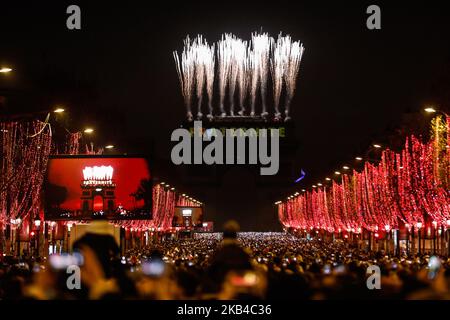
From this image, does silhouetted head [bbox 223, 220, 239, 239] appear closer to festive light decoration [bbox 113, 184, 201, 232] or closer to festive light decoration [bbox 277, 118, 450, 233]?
festive light decoration [bbox 277, 118, 450, 233]

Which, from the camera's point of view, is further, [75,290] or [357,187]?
[357,187]

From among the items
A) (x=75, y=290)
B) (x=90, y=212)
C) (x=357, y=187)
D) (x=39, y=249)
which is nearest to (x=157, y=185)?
(x=357, y=187)

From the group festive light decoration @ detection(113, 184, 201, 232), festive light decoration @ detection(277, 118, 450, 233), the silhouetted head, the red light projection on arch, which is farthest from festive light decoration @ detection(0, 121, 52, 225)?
the silhouetted head

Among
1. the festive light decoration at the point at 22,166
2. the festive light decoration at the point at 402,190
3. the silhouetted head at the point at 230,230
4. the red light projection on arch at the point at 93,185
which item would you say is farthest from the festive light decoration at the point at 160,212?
the silhouetted head at the point at 230,230

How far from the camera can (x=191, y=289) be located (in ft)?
57.6

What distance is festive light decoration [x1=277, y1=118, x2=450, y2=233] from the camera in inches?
2314

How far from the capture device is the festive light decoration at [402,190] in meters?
58.8

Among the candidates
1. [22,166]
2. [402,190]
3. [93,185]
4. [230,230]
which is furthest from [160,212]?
[230,230]

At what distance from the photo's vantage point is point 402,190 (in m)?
73.0

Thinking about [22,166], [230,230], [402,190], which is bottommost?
[230,230]

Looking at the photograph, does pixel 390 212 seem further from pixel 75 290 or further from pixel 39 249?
pixel 75 290

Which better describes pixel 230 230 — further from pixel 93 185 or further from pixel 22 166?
pixel 22 166

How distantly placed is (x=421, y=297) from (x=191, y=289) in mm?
4226
